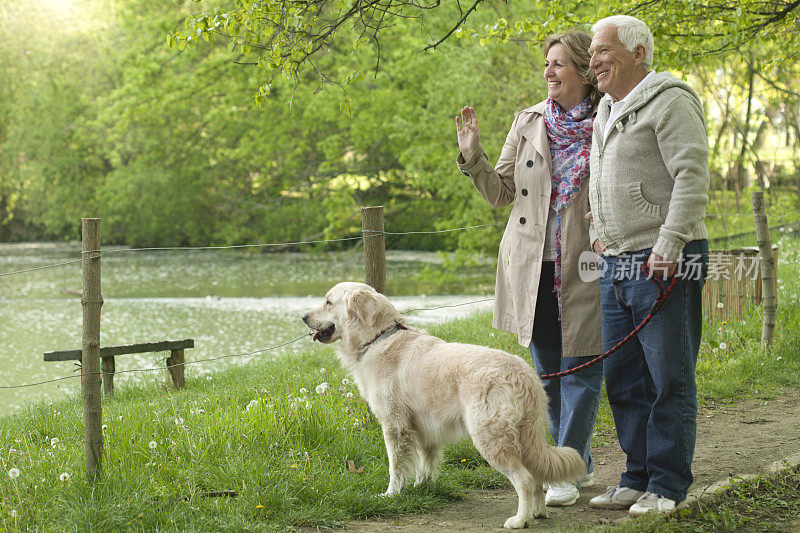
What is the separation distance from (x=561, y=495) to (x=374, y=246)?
6.86 ft

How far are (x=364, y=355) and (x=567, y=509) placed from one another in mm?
1352

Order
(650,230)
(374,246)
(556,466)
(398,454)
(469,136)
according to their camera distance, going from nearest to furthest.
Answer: (650,230) → (556,466) → (469,136) → (398,454) → (374,246)

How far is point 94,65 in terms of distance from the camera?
3212cm

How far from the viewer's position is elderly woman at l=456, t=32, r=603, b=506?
3824 millimetres

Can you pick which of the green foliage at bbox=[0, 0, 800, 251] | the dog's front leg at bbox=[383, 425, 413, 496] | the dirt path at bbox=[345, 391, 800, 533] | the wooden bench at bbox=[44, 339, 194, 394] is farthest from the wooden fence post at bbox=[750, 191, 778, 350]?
the wooden bench at bbox=[44, 339, 194, 394]

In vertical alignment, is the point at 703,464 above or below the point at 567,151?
below

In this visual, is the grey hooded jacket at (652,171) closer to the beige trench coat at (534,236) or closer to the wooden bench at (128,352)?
the beige trench coat at (534,236)

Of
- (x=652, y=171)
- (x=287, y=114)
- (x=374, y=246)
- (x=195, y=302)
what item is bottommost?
(x=195, y=302)

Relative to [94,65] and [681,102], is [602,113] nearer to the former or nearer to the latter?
[681,102]

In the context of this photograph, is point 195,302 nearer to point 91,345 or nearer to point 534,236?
point 91,345

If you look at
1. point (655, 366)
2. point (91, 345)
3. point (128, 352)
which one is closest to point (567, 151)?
point (655, 366)

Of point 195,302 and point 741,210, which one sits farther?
point 195,302

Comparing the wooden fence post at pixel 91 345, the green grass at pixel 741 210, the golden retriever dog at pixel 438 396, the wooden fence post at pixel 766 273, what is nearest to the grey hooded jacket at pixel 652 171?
the golden retriever dog at pixel 438 396

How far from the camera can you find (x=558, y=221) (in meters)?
3.89
